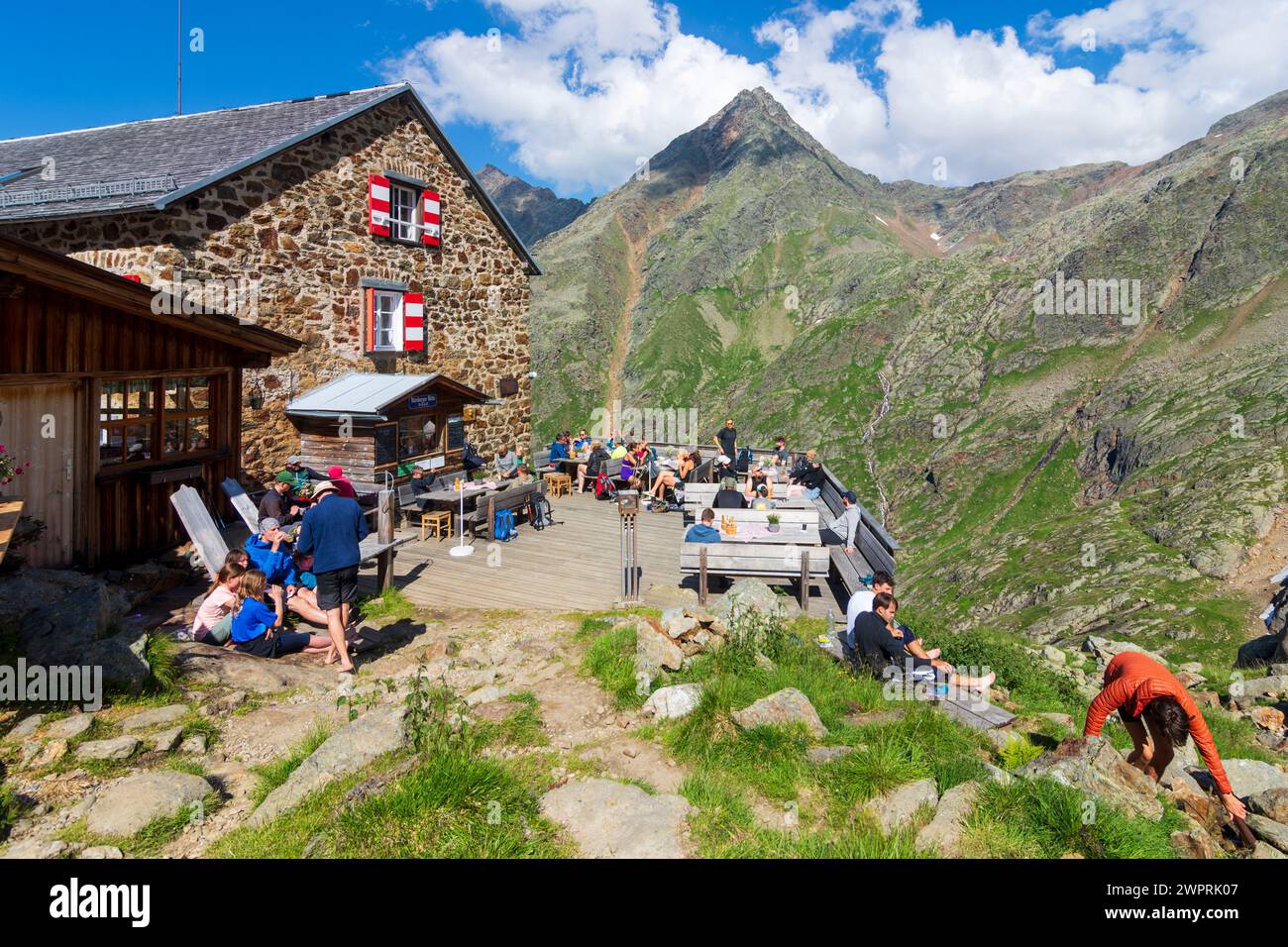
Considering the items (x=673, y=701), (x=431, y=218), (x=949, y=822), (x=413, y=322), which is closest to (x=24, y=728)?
(x=673, y=701)

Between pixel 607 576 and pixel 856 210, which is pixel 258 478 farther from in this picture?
pixel 856 210

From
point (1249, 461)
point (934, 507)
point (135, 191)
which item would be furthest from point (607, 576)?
point (934, 507)

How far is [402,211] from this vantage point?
16438 mm

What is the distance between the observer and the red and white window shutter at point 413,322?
52.9 feet

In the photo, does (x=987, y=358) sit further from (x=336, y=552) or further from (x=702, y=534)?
(x=336, y=552)

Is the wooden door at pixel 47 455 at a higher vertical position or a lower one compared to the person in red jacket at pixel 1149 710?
higher

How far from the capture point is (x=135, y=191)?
1197 cm

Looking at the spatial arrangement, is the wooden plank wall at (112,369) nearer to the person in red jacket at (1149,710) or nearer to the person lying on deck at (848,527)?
the person lying on deck at (848,527)

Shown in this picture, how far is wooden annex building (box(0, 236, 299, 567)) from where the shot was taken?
776 centimetres

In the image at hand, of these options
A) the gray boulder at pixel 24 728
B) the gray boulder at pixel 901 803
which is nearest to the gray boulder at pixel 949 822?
the gray boulder at pixel 901 803

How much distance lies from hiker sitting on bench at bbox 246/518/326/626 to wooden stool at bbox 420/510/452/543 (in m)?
4.21

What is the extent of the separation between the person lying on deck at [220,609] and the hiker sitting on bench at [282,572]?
487mm

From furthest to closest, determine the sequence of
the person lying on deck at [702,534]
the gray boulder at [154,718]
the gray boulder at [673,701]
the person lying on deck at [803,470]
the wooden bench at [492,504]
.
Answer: the person lying on deck at [803,470], the wooden bench at [492,504], the person lying on deck at [702,534], the gray boulder at [673,701], the gray boulder at [154,718]

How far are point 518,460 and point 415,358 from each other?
3.15 metres
